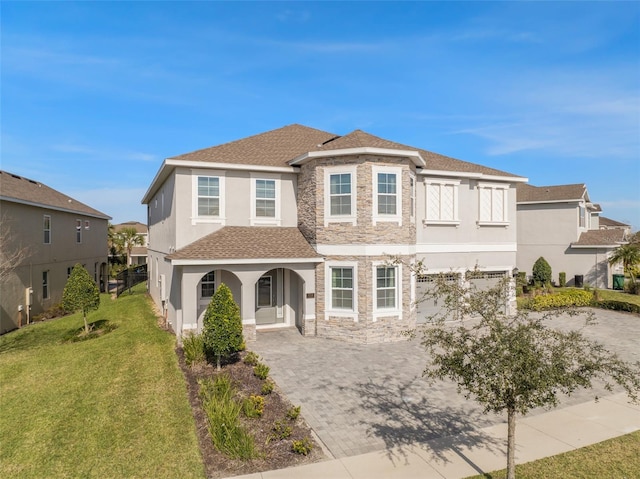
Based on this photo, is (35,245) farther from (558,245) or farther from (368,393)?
(558,245)

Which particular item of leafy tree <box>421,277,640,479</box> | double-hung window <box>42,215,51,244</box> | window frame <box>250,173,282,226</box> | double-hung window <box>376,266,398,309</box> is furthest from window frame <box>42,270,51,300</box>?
leafy tree <box>421,277,640,479</box>

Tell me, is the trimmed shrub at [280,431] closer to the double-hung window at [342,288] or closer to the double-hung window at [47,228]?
the double-hung window at [342,288]

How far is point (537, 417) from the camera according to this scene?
28.9 feet

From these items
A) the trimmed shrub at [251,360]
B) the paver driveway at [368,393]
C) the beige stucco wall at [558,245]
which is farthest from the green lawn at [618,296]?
the trimmed shrub at [251,360]

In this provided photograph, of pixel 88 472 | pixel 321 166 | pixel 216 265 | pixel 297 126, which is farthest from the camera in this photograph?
pixel 297 126

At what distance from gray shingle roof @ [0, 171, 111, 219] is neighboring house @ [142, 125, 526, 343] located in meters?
9.47

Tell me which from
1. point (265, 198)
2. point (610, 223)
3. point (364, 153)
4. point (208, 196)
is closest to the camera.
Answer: point (364, 153)

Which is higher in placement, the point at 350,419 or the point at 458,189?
the point at 458,189

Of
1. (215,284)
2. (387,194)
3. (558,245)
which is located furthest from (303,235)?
(558,245)

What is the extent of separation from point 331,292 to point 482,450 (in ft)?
29.1

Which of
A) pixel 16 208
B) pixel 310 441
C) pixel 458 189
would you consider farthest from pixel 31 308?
pixel 458 189

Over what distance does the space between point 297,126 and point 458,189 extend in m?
9.64

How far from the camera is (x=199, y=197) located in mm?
15828

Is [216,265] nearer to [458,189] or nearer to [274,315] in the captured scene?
[274,315]
